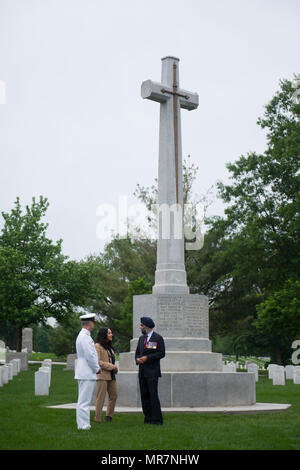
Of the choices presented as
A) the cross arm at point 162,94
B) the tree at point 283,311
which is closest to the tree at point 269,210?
the tree at point 283,311

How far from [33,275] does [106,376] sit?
28.4m

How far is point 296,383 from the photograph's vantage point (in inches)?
930

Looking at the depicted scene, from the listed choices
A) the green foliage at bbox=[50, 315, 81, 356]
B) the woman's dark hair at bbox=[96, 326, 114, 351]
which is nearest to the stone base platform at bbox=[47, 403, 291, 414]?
the woman's dark hair at bbox=[96, 326, 114, 351]

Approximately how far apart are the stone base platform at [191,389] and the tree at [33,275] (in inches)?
970

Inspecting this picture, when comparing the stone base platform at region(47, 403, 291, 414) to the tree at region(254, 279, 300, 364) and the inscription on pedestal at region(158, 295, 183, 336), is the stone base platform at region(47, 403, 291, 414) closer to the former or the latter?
the inscription on pedestal at region(158, 295, 183, 336)

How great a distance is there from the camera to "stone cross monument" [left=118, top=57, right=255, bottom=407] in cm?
1217

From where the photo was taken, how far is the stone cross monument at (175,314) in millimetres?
12172

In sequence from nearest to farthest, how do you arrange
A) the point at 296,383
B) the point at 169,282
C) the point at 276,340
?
the point at 169,282 → the point at 296,383 → the point at 276,340

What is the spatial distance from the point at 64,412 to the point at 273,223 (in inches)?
932

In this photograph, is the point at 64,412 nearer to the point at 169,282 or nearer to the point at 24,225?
the point at 169,282

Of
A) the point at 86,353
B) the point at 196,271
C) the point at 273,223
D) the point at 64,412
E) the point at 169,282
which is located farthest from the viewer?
the point at 196,271

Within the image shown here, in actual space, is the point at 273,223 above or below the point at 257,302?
above

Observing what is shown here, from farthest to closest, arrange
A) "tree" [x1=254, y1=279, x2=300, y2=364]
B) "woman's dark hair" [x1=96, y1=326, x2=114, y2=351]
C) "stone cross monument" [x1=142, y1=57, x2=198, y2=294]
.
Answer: "tree" [x1=254, y1=279, x2=300, y2=364]
"stone cross monument" [x1=142, y1=57, x2=198, y2=294]
"woman's dark hair" [x1=96, y1=326, x2=114, y2=351]
